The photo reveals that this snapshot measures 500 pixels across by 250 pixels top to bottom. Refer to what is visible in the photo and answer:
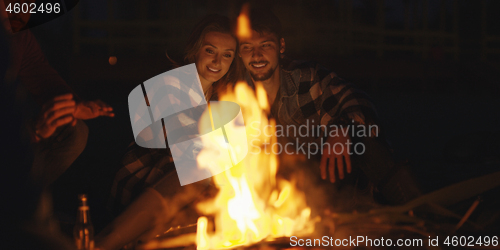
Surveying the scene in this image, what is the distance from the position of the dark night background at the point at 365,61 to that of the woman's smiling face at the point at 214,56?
151cm

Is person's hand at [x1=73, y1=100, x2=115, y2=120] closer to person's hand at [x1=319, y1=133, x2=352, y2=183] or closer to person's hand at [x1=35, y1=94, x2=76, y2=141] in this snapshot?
person's hand at [x1=35, y1=94, x2=76, y2=141]

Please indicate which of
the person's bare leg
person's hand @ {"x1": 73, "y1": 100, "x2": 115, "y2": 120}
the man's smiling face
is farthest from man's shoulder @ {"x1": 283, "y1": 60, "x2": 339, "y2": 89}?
person's hand @ {"x1": 73, "y1": 100, "x2": 115, "y2": 120}

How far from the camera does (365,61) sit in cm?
653

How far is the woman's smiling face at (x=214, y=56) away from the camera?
8.75ft

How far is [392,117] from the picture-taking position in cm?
587

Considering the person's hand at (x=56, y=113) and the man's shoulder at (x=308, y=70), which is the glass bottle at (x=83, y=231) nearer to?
the person's hand at (x=56, y=113)

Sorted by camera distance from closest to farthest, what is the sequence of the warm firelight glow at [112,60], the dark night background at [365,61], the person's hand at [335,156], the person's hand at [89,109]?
the person's hand at [89,109] < the person's hand at [335,156] < the dark night background at [365,61] < the warm firelight glow at [112,60]

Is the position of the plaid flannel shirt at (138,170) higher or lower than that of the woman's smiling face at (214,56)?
lower

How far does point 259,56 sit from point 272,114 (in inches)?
15.2

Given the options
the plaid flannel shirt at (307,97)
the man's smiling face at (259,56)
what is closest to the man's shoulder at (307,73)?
the plaid flannel shirt at (307,97)

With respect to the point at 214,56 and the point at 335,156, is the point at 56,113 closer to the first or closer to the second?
the point at 214,56

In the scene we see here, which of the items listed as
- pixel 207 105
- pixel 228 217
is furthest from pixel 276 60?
pixel 228 217

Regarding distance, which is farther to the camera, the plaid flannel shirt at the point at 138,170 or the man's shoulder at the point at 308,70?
the man's shoulder at the point at 308,70

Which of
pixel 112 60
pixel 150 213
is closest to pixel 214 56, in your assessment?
pixel 150 213
